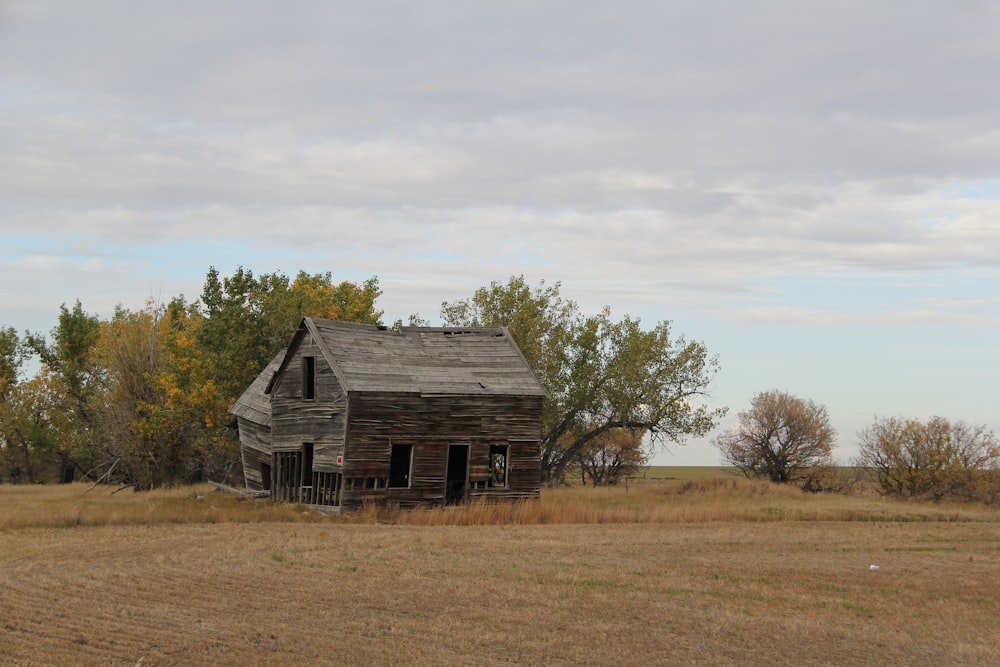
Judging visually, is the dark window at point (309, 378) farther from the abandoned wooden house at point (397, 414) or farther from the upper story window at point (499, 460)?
the upper story window at point (499, 460)

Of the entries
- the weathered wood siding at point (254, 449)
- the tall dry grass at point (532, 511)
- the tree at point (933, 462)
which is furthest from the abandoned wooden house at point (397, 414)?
the tree at point (933, 462)

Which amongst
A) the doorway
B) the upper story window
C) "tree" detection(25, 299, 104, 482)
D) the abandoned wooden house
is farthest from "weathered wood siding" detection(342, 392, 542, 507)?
"tree" detection(25, 299, 104, 482)

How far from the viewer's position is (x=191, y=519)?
78.6ft

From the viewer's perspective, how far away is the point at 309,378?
101 ft

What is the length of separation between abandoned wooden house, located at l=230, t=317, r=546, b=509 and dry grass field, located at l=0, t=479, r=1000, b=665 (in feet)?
8.83

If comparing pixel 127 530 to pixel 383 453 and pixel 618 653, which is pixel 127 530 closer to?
pixel 383 453

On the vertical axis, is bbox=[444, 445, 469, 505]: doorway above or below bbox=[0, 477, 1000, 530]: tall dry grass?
above

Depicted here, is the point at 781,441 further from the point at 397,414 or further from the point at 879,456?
the point at 397,414

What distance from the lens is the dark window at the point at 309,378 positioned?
99.6 feet

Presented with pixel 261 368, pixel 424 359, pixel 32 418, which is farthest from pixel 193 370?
pixel 32 418

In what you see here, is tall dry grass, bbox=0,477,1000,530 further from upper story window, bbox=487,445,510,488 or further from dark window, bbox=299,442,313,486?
upper story window, bbox=487,445,510,488

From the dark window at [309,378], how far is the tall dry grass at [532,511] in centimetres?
347

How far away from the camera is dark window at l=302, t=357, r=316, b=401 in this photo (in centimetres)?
3036

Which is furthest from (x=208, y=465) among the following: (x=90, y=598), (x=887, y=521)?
(x=90, y=598)
